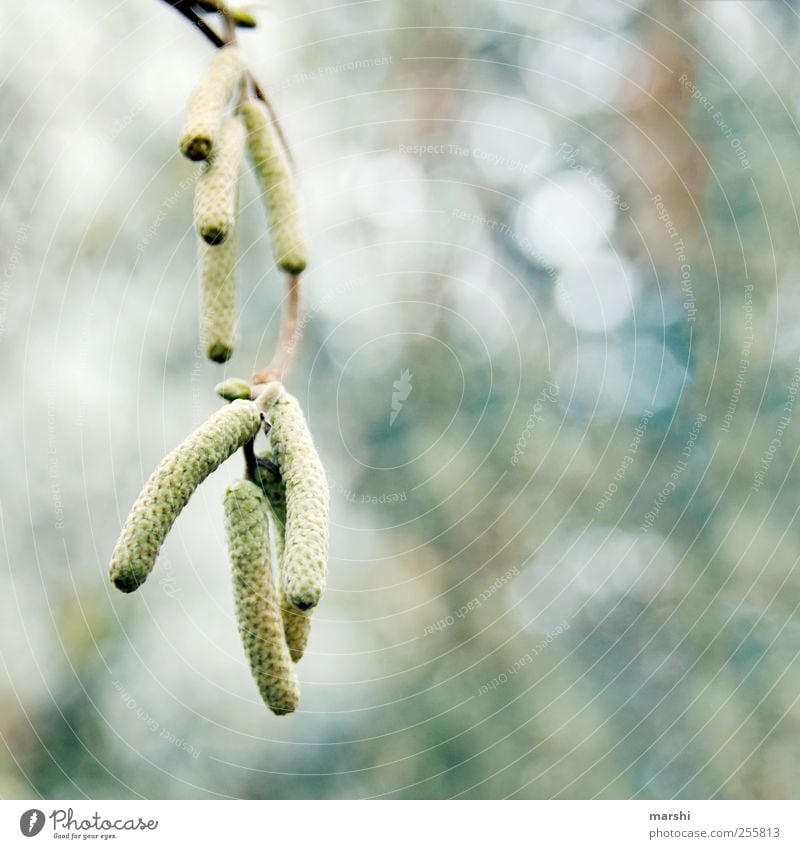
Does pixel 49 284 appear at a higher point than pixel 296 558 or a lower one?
lower

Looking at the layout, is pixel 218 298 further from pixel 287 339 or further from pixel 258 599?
pixel 258 599

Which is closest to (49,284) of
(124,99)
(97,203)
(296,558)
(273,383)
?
(97,203)

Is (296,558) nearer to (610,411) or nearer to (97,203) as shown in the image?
(97,203)

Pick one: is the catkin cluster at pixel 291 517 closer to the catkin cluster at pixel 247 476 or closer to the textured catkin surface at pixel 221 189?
the catkin cluster at pixel 247 476

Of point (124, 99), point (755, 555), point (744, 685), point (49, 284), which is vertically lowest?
point (744, 685)
